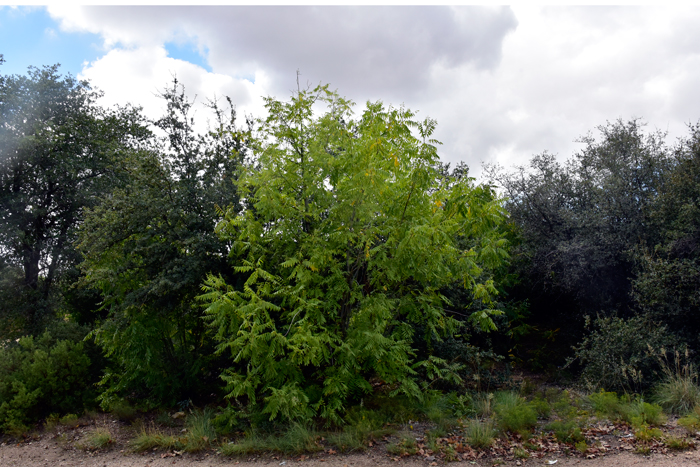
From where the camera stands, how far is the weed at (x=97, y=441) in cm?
654

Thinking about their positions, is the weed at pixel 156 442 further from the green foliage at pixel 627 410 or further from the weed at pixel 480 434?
the green foliage at pixel 627 410

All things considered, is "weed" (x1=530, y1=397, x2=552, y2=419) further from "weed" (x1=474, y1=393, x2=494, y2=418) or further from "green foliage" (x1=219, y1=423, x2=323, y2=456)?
"green foliage" (x1=219, y1=423, x2=323, y2=456)

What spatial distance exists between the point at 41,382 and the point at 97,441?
2285 mm

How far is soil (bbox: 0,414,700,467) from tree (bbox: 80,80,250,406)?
1.38 metres

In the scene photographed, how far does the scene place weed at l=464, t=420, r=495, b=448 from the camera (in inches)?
208

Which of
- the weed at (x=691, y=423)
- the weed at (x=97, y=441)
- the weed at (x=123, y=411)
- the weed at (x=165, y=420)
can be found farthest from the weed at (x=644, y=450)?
the weed at (x=123, y=411)

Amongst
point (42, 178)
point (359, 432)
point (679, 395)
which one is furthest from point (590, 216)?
point (42, 178)

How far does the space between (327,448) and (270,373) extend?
1.28 meters

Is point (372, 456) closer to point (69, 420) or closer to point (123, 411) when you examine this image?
point (123, 411)

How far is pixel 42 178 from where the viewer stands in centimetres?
Answer: 1276

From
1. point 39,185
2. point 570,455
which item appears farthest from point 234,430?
point 39,185

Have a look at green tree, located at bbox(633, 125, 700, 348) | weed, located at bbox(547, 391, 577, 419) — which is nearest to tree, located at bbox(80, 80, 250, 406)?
weed, located at bbox(547, 391, 577, 419)

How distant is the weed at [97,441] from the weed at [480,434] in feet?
18.2

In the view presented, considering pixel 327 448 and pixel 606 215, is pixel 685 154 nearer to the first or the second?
pixel 606 215
